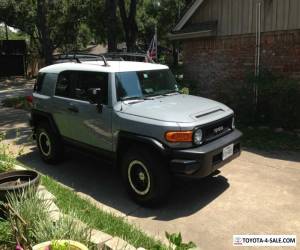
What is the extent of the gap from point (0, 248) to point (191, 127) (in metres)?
2.60

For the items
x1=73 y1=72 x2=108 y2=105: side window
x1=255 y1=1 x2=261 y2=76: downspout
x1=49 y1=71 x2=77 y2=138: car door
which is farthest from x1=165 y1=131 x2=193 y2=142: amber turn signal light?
x1=255 y1=1 x2=261 y2=76: downspout

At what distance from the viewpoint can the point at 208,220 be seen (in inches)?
188

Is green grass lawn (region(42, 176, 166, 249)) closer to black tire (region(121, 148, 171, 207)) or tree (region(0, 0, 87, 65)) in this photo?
black tire (region(121, 148, 171, 207))

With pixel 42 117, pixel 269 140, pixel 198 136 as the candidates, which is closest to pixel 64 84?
pixel 42 117

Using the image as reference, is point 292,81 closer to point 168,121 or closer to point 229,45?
point 229,45

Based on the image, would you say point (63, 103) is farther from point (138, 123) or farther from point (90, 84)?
point (138, 123)

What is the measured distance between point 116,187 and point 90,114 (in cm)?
122

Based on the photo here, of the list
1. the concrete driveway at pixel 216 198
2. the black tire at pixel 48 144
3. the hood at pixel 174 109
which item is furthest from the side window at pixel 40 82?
the hood at pixel 174 109

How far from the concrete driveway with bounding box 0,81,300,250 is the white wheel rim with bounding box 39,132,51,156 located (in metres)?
0.25

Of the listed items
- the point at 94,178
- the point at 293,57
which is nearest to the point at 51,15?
the point at 293,57

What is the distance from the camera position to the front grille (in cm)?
514

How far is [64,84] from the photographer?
258 inches

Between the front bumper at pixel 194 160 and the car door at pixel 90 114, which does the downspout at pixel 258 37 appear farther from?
the front bumper at pixel 194 160

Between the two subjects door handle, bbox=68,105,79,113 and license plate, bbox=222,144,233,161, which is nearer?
license plate, bbox=222,144,233,161
